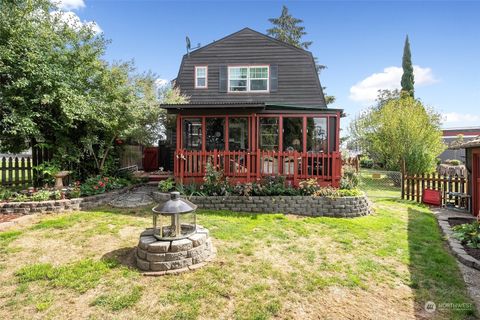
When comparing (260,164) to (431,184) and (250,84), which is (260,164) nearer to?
(431,184)

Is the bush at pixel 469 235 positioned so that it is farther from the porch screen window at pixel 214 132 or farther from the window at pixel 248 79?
the window at pixel 248 79

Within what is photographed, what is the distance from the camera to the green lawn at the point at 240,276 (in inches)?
113

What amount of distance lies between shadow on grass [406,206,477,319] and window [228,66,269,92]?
1023 cm

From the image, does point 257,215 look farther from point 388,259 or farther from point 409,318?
point 409,318

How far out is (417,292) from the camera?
3.36 meters

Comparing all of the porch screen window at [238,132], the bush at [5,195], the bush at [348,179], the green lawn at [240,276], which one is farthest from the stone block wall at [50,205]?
the porch screen window at [238,132]

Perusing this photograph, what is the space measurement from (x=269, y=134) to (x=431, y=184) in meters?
7.89

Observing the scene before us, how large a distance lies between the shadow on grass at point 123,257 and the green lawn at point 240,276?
0.10 ft

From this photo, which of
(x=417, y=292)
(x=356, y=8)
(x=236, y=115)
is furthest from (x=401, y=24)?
(x=417, y=292)

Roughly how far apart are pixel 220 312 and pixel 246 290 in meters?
0.52

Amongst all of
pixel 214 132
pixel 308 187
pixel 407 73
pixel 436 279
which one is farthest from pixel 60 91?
pixel 407 73

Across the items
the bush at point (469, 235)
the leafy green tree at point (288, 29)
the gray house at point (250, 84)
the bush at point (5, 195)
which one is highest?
the leafy green tree at point (288, 29)

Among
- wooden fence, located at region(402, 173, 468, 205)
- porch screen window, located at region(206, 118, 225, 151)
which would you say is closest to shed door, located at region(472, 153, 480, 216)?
wooden fence, located at region(402, 173, 468, 205)

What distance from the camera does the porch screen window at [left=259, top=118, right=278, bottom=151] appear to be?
14.4 m
